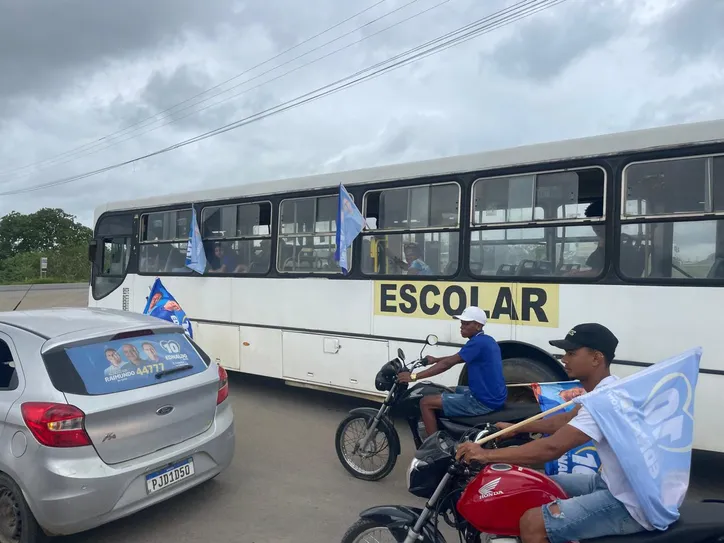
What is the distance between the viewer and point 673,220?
4.64m

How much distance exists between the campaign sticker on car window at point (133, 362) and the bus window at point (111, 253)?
17.2 feet

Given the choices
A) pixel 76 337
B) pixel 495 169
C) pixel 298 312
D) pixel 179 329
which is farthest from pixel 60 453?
pixel 495 169

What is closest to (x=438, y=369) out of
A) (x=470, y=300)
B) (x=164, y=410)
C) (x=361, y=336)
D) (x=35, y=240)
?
(x=470, y=300)

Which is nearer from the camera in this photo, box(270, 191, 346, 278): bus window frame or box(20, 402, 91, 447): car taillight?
box(20, 402, 91, 447): car taillight

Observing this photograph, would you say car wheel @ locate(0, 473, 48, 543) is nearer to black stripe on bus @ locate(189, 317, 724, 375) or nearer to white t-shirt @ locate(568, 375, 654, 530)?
white t-shirt @ locate(568, 375, 654, 530)

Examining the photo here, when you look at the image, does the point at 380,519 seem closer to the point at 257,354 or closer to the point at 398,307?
the point at 398,307

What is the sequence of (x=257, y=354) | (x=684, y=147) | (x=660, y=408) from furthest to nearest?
(x=257, y=354)
(x=684, y=147)
(x=660, y=408)

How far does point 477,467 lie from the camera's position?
8.24ft

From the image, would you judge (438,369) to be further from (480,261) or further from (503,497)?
(503,497)

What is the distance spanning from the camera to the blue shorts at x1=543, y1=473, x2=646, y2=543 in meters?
2.18

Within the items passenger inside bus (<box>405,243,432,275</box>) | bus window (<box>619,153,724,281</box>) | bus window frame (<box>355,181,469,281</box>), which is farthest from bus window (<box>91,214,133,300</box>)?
bus window (<box>619,153,724,281</box>)

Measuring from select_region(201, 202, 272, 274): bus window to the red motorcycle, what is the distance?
4981 millimetres

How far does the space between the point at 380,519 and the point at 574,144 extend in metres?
3.89

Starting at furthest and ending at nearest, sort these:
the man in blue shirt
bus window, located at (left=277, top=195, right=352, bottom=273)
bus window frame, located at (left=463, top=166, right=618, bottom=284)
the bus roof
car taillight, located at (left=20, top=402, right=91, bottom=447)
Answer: bus window, located at (left=277, top=195, right=352, bottom=273) < bus window frame, located at (left=463, top=166, right=618, bottom=284) < the bus roof < the man in blue shirt < car taillight, located at (left=20, top=402, right=91, bottom=447)
